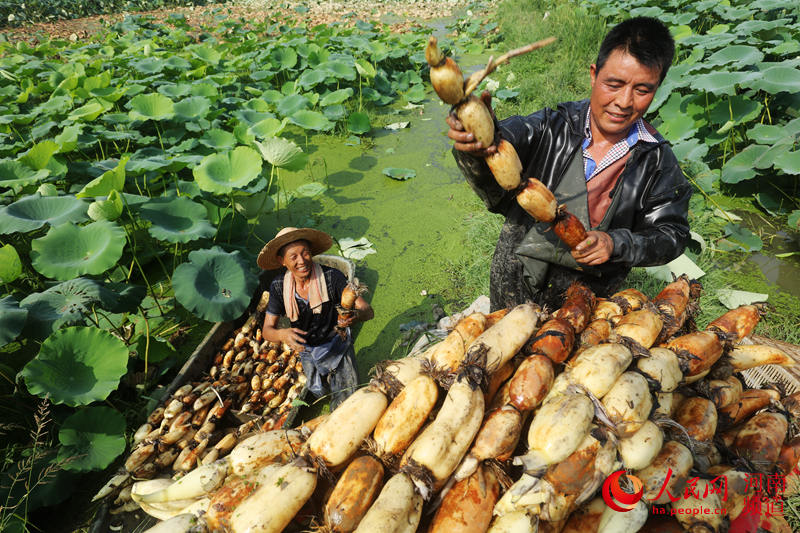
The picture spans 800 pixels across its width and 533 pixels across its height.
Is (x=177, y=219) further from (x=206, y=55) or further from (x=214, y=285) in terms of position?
(x=206, y=55)

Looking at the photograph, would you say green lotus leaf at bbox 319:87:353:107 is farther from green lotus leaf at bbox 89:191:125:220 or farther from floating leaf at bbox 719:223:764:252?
floating leaf at bbox 719:223:764:252

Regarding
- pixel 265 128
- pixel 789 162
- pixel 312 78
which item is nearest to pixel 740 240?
pixel 789 162

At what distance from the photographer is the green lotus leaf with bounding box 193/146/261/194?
349cm

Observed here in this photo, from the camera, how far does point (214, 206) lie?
4070mm

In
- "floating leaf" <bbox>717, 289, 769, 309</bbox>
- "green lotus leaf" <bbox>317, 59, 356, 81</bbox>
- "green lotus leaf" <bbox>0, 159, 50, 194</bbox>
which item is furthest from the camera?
"green lotus leaf" <bbox>317, 59, 356, 81</bbox>

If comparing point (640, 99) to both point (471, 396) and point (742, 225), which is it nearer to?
point (471, 396)

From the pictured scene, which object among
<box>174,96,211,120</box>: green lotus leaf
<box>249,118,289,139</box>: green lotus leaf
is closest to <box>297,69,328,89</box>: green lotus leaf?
<box>174,96,211,120</box>: green lotus leaf

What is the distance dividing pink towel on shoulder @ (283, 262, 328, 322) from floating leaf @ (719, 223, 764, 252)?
13.7ft

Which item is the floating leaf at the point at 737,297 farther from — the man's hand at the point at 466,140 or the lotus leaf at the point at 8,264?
the lotus leaf at the point at 8,264

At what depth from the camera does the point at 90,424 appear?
7.91 feet

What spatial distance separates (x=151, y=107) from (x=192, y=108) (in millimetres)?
514

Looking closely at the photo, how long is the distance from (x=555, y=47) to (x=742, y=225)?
6614 millimetres

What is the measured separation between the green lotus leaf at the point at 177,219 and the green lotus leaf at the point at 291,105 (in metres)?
2.89

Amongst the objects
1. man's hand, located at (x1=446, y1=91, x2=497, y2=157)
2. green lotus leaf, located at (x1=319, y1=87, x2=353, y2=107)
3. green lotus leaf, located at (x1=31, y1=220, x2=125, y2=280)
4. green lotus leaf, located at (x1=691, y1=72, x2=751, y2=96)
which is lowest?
green lotus leaf, located at (x1=31, y1=220, x2=125, y2=280)
